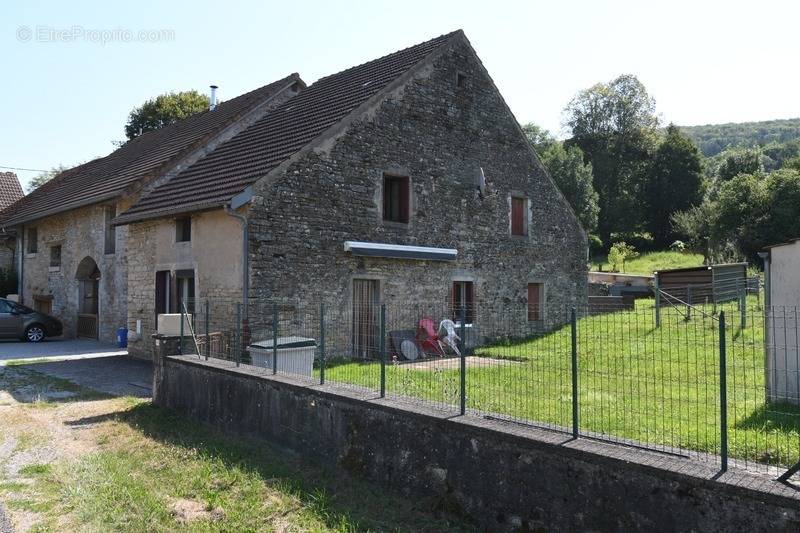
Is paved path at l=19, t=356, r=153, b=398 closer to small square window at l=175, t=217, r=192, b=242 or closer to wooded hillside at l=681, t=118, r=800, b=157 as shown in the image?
small square window at l=175, t=217, r=192, b=242

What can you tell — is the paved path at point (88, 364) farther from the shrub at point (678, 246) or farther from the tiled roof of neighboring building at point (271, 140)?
the shrub at point (678, 246)

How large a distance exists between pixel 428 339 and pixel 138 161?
11.9 metres

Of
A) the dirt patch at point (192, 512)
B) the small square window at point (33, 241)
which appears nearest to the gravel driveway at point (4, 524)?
the dirt patch at point (192, 512)

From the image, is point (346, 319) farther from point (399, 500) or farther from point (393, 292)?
point (399, 500)

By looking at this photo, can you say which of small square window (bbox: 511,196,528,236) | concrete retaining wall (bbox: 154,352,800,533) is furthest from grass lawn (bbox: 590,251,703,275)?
concrete retaining wall (bbox: 154,352,800,533)

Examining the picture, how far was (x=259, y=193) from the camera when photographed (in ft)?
41.6

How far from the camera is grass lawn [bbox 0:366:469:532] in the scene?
5.28 m

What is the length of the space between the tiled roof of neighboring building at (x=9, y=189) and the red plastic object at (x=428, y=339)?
23.9m

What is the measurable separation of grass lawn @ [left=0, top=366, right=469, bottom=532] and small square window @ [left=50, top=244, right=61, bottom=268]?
578 inches

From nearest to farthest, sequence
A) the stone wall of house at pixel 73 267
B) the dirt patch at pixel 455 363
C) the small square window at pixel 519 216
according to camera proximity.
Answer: the dirt patch at pixel 455 363 < the stone wall of house at pixel 73 267 < the small square window at pixel 519 216

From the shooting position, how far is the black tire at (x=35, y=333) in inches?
797

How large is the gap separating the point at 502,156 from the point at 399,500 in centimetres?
1476

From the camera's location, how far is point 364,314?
14312 millimetres

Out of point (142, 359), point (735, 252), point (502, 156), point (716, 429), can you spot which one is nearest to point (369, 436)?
point (716, 429)
